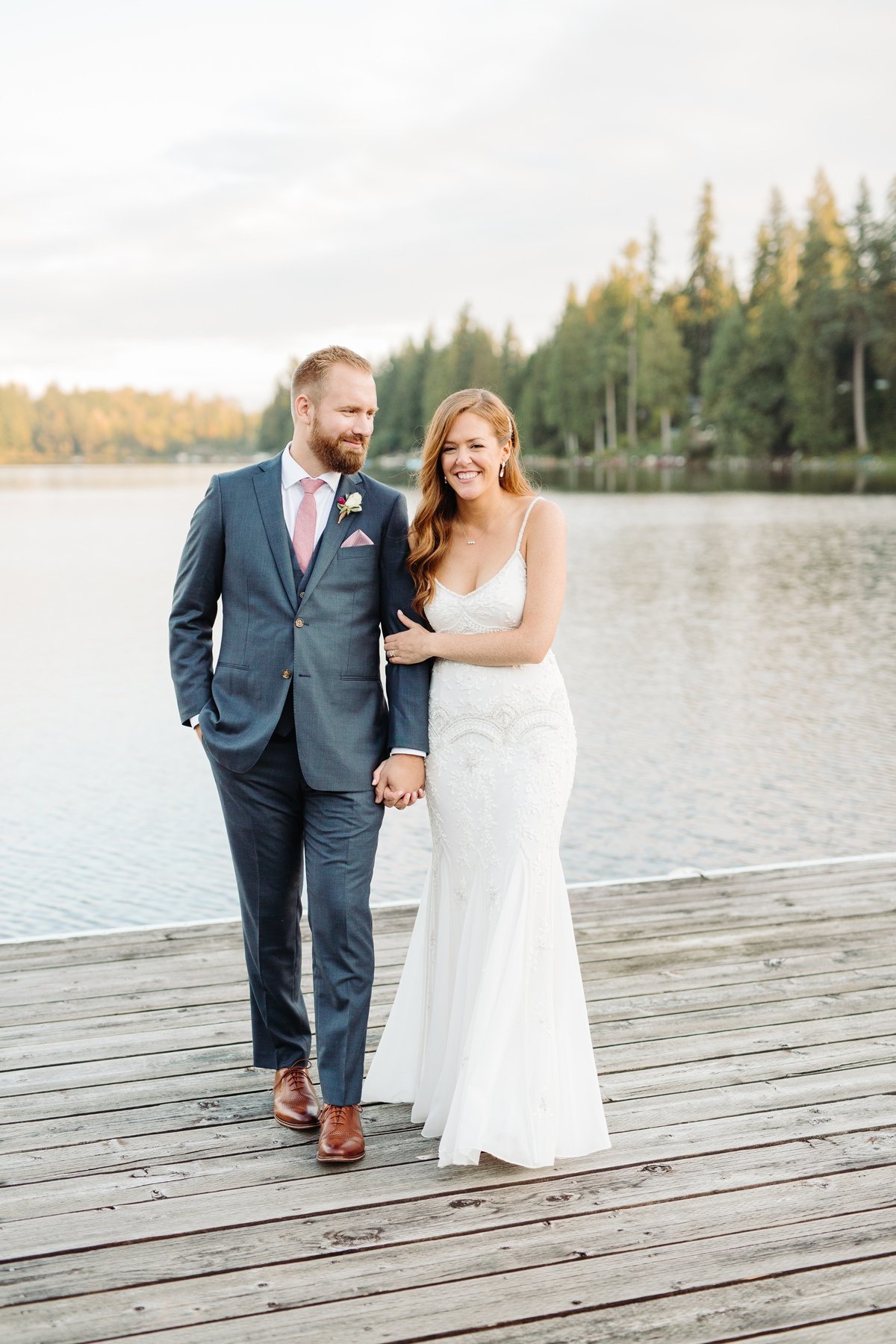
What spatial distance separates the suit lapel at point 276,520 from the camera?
296cm

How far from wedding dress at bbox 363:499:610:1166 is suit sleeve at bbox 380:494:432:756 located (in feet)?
0.19

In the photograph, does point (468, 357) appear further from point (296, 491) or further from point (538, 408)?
point (296, 491)

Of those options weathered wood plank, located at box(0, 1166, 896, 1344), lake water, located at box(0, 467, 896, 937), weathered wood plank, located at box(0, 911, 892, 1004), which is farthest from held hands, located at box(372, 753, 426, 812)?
lake water, located at box(0, 467, 896, 937)

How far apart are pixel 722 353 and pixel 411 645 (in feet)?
209

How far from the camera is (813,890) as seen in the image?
16.6 ft

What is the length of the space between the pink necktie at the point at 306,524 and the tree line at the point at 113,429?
147 metres

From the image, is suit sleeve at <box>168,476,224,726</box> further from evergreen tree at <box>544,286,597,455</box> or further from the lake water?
evergreen tree at <box>544,286,597,455</box>

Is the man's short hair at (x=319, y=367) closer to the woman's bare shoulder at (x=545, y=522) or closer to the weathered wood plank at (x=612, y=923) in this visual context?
the woman's bare shoulder at (x=545, y=522)

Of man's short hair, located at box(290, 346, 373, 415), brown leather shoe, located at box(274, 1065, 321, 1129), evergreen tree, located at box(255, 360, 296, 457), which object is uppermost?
evergreen tree, located at box(255, 360, 296, 457)

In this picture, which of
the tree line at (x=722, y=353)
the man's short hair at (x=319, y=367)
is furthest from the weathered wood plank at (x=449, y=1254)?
the tree line at (x=722, y=353)

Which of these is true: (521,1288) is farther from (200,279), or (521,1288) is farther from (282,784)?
(200,279)

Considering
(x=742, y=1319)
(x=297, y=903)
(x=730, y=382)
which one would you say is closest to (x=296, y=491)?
(x=297, y=903)

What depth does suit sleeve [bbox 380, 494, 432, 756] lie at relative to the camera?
9.92ft

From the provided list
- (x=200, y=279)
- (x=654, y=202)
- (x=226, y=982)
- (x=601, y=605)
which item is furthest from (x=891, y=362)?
(x=226, y=982)
